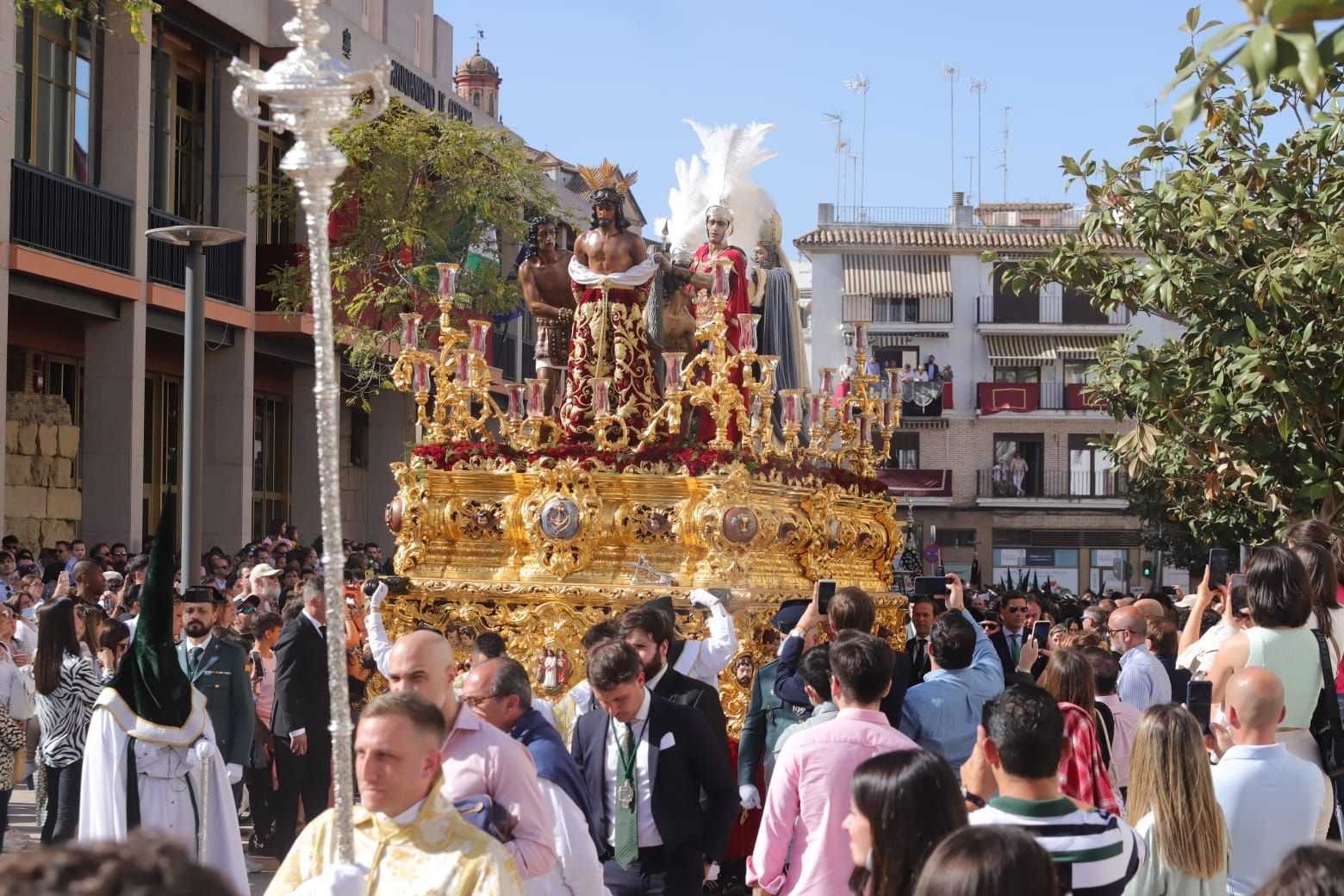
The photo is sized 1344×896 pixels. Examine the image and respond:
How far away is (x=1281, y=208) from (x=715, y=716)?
6373 millimetres

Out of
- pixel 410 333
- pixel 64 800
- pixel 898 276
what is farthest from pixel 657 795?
pixel 898 276

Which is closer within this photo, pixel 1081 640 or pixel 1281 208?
pixel 1081 640

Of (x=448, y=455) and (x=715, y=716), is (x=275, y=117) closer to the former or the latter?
(x=715, y=716)

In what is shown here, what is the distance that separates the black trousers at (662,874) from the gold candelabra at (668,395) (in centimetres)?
504

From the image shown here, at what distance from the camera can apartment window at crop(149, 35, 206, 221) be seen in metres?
24.2

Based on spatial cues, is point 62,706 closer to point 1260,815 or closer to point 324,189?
point 324,189

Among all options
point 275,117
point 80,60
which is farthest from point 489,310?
point 275,117

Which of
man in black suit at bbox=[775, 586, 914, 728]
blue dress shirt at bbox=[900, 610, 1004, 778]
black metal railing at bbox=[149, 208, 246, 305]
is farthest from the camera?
black metal railing at bbox=[149, 208, 246, 305]

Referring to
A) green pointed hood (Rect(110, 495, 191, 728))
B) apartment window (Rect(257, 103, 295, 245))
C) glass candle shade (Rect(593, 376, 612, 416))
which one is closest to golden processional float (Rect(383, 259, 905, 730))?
glass candle shade (Rect(593, 376, 612, 416))

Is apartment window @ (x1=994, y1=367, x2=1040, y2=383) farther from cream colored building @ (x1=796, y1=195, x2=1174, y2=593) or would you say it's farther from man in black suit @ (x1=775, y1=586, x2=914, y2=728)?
man in black suit @ (x1=775, y1=586, x2=914, y2=728)

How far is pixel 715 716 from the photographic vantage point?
24.0 ft

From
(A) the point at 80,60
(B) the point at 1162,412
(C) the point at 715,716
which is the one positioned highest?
(A) the point at 80,60

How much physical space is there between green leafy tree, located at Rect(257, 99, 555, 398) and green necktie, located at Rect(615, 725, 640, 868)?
17.3 meters

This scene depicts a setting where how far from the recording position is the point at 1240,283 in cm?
1172
